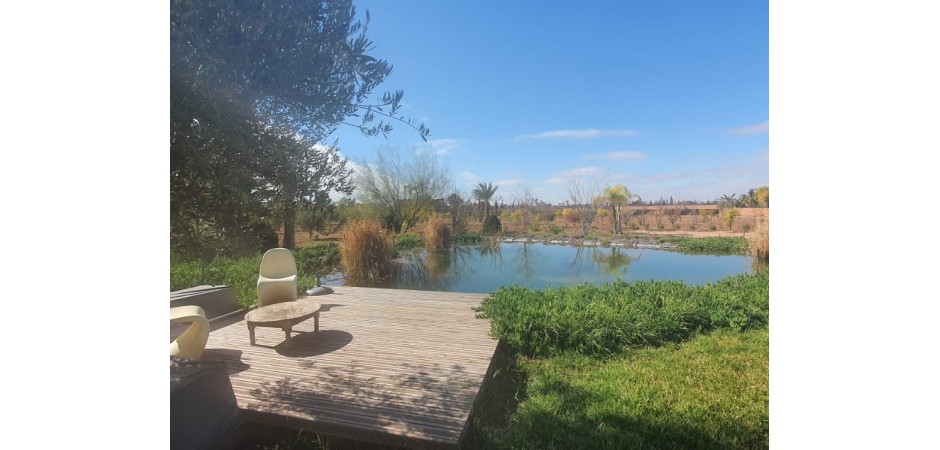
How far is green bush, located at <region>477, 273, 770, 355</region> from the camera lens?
2.45m

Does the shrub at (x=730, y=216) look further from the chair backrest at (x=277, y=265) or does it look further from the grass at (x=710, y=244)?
the chair backrest at (x=277, y=265)

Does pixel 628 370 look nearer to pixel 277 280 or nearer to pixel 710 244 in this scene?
pixel 277 280

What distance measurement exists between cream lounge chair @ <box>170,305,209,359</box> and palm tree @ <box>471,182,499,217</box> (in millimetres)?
7308

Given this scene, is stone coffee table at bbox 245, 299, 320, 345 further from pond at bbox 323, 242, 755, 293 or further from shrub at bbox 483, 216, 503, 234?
shrub at bbox 483, 216, 503, 234

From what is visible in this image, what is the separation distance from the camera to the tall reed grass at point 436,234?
7.03m

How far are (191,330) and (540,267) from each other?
5.62 m

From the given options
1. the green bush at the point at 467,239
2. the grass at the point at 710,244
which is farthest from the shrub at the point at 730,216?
the green bush at the point at 467,239

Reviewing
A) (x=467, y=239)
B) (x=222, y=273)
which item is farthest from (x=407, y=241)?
(x=222, y=273)

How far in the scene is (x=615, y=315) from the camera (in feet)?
8.66

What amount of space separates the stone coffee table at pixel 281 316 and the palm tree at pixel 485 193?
6518 mm

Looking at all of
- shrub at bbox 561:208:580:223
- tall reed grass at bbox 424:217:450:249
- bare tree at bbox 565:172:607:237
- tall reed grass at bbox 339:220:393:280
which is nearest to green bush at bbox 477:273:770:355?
tall reed grass at bbox 339:220:393:280
